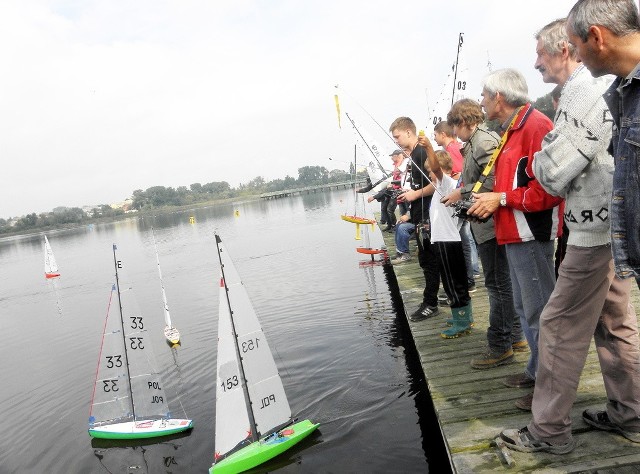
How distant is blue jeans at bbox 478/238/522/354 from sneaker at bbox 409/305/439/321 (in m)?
2.22

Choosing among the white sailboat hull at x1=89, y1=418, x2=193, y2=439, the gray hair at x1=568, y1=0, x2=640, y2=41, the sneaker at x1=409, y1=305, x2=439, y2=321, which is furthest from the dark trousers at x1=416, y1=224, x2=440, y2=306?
the gray hair at x1=568, y1=0, x2=640, y2=41

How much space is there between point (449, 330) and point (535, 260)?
8.99 ft

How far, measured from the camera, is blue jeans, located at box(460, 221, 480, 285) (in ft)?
25.1

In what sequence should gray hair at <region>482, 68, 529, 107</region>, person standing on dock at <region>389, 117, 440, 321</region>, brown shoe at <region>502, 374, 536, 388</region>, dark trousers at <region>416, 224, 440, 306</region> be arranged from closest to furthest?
gray hair at <region>482, 68, 529, 107</region>, brown shoe at <region>502, 374, 536, 388</region>, person standing on dock at <region>389, 117, 440, 321</region>, dark trousers at <region>416, 224, 440, 306</region>

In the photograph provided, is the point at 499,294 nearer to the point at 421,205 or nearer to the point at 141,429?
the point at 421,205

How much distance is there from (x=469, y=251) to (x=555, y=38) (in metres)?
5.75

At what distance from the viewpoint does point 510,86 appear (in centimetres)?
346

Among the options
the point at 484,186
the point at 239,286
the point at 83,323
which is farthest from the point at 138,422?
the point at 83,323

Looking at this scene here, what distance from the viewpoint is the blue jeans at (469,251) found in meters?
7.66

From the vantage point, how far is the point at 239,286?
231 inches

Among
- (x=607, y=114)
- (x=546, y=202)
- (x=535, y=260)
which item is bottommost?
(x=535, y=260)

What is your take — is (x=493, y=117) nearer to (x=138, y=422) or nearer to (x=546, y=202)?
(x=546, y=202)

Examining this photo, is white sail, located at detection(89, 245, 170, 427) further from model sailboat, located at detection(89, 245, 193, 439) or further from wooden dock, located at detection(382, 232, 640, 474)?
wooden dock, located at detection(382, 232, 640, 474)

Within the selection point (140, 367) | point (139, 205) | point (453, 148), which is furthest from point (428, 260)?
point (139, 205)
